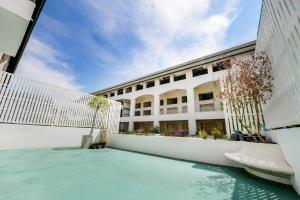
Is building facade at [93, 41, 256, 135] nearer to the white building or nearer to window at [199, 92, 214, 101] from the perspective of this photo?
window at [199, 92, 214, 101]

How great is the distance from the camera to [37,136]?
26.6 ft

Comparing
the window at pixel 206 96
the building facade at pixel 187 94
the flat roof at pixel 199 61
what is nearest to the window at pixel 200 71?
the building facade at pixel 187 94

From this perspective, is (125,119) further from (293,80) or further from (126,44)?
(293,80)

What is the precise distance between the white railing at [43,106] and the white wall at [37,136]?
32 centimetres

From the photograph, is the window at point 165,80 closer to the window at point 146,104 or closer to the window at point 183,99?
the window at point 183,99

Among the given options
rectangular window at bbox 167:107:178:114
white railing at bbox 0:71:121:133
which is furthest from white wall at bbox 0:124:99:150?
rectangular window at bbox 167:107:178:114

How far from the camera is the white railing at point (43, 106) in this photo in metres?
7.37

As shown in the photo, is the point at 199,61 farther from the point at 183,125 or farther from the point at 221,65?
the point at 183,125

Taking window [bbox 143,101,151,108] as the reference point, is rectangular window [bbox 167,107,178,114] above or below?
below

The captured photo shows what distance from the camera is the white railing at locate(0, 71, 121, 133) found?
737cm

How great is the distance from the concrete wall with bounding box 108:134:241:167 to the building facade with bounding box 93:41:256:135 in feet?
15.3

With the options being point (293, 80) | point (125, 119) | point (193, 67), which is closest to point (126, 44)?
point (293, 80)

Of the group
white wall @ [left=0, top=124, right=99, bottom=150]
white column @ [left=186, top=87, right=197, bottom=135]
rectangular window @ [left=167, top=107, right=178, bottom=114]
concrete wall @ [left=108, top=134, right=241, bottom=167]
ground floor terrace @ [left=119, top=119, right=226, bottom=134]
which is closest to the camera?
concrete wall @ [left=108, top=134, right=241, bottom=167]

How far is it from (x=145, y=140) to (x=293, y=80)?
6867 millimetres
